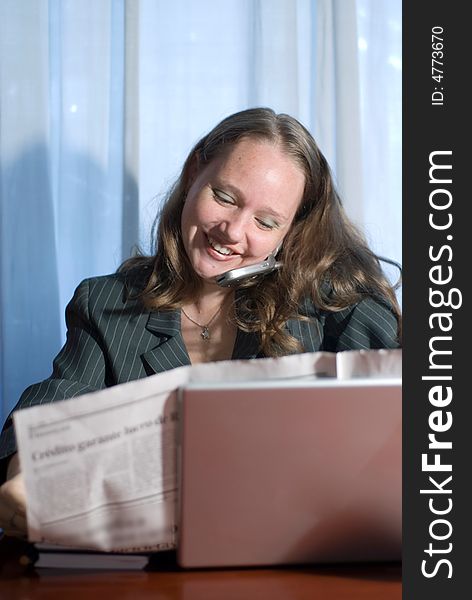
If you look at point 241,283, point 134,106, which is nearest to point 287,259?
point 241,283

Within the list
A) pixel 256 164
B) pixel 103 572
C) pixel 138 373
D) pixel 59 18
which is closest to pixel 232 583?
pixel 103 572

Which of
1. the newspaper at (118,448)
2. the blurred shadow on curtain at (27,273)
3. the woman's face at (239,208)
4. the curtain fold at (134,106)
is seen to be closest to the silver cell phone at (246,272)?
the woman's face at (239,208)

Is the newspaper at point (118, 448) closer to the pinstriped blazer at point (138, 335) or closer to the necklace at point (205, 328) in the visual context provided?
the pinstriped blazer at point (138, 335)

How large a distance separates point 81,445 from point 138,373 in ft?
2.59

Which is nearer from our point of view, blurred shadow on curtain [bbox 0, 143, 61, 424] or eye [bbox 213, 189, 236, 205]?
eye [bbox 213, 189, 236, 205]

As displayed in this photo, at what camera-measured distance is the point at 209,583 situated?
855mm

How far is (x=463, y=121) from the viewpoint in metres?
0.95

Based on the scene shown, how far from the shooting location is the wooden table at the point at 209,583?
32.6 inches

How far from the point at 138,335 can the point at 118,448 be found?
0.81 m

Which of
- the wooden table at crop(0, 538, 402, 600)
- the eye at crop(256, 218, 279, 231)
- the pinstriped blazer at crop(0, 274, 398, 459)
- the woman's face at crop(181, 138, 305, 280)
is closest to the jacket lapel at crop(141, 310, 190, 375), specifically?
the pinstriped blazer at crop(0, 274, 398, 459)

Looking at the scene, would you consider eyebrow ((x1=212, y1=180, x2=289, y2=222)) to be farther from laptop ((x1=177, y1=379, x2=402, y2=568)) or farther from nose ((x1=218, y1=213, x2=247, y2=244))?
laptop ((x1=177, y1=379, x2=402, y2=568))

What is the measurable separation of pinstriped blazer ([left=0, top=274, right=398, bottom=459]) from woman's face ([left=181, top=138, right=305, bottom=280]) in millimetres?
154

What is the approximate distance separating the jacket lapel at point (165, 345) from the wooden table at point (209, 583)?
2.32 ft

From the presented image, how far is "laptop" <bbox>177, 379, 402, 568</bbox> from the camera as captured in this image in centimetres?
81
